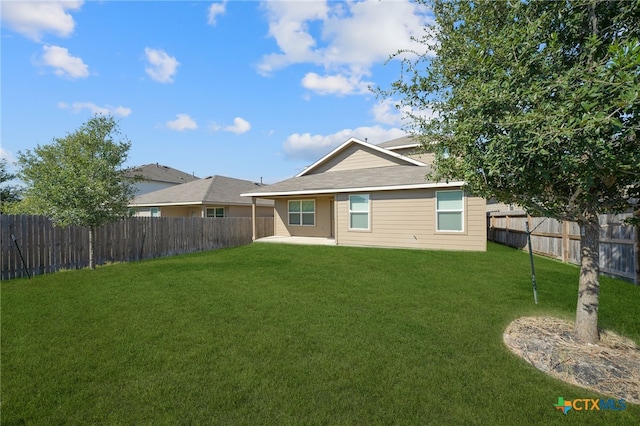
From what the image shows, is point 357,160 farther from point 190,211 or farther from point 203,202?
point 190,211

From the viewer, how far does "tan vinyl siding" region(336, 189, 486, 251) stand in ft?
42.5

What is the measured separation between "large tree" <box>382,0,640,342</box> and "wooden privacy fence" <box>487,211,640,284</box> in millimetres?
1946

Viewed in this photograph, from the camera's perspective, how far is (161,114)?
1305 centimetres

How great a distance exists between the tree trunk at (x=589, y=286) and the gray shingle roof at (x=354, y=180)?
878 cm

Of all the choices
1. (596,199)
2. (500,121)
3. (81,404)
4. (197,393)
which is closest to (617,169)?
(596,199)

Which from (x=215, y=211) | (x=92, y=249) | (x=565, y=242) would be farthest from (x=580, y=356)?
(x=215, y=211)

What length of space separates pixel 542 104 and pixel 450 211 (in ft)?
34.2

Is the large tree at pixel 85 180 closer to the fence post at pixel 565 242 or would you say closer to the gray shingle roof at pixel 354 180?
the gray shingle roof at pixel 354 180

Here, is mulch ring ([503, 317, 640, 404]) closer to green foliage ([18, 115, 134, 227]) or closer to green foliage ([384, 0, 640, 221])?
green foliage ([384, 0, 640, 221])

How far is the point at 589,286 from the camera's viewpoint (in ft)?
15.7

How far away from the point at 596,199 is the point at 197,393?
574cm

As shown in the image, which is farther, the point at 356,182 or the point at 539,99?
the point at 356,182

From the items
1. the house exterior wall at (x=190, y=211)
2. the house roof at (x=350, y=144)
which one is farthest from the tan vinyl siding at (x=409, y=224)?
the house exterior wall at (x=190, y=211)

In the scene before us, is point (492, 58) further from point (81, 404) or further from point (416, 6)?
point (81, 404)
